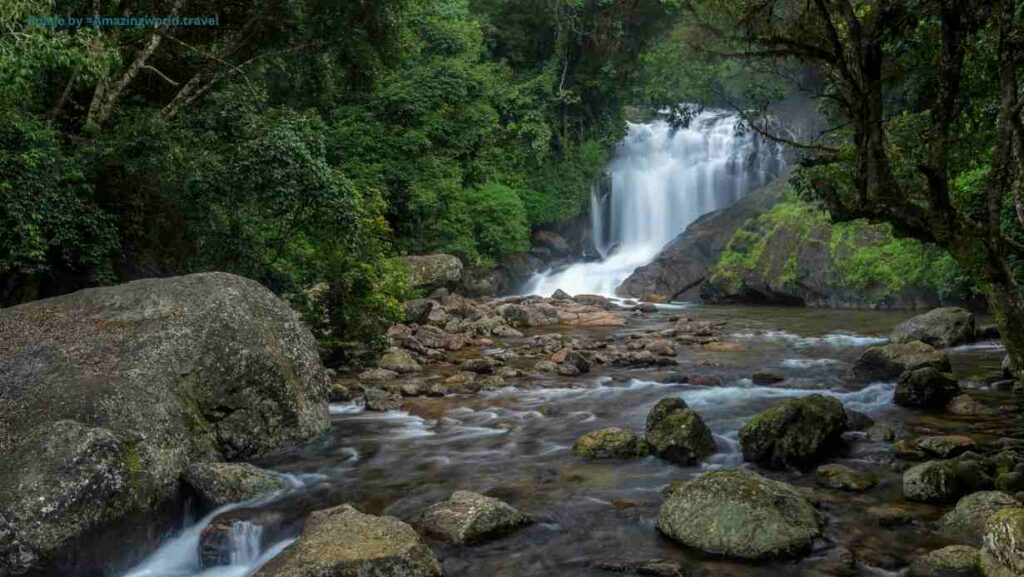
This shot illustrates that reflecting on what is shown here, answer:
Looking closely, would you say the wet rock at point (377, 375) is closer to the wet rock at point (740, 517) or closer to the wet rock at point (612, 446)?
the wet rock at point (612, 446)

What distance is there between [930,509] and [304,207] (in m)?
11.0

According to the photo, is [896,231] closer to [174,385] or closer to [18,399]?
[174,385]

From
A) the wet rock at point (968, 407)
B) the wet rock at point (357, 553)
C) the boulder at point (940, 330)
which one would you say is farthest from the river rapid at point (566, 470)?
the boulder at point (940, 330)

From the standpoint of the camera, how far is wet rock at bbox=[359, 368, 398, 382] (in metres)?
13.9

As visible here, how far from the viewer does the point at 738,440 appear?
30.2 ft

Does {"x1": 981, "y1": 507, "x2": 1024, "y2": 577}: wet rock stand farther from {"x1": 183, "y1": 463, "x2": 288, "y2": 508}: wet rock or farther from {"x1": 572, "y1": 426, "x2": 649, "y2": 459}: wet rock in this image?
{"x1": 183, "y1": 463, "x2": 288, "y2": 508}: wet rock

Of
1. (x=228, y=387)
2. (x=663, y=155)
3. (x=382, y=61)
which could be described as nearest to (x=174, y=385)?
(x=228, y=387)

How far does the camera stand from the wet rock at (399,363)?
1466 cm

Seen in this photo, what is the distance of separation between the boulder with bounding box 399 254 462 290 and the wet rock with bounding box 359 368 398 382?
870 centimetres

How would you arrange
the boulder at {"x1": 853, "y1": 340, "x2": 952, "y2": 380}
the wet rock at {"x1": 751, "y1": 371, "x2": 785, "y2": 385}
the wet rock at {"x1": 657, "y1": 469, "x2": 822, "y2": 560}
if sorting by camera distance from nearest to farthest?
the wet rock at {"x1": 657, "y1": 469, "x2": 822, "y2": 560}, the boulder at {"x1": 853, "y1": 340, "x2": 952, "y2": 380}, the wet rock at {"x1": 751, "y1": 371, "x2": 785, "y2": 385}

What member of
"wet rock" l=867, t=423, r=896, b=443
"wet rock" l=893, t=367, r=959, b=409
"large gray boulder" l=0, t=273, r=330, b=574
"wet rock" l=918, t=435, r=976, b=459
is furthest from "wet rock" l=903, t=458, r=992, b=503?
"large gray boulder" l=0, t=273, r=330, b=574

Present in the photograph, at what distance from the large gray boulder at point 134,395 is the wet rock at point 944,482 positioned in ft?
22.4

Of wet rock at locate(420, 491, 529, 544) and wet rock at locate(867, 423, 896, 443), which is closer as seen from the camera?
wet rock at locate(420, 491, 529, 544)

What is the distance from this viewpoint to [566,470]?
848cm
